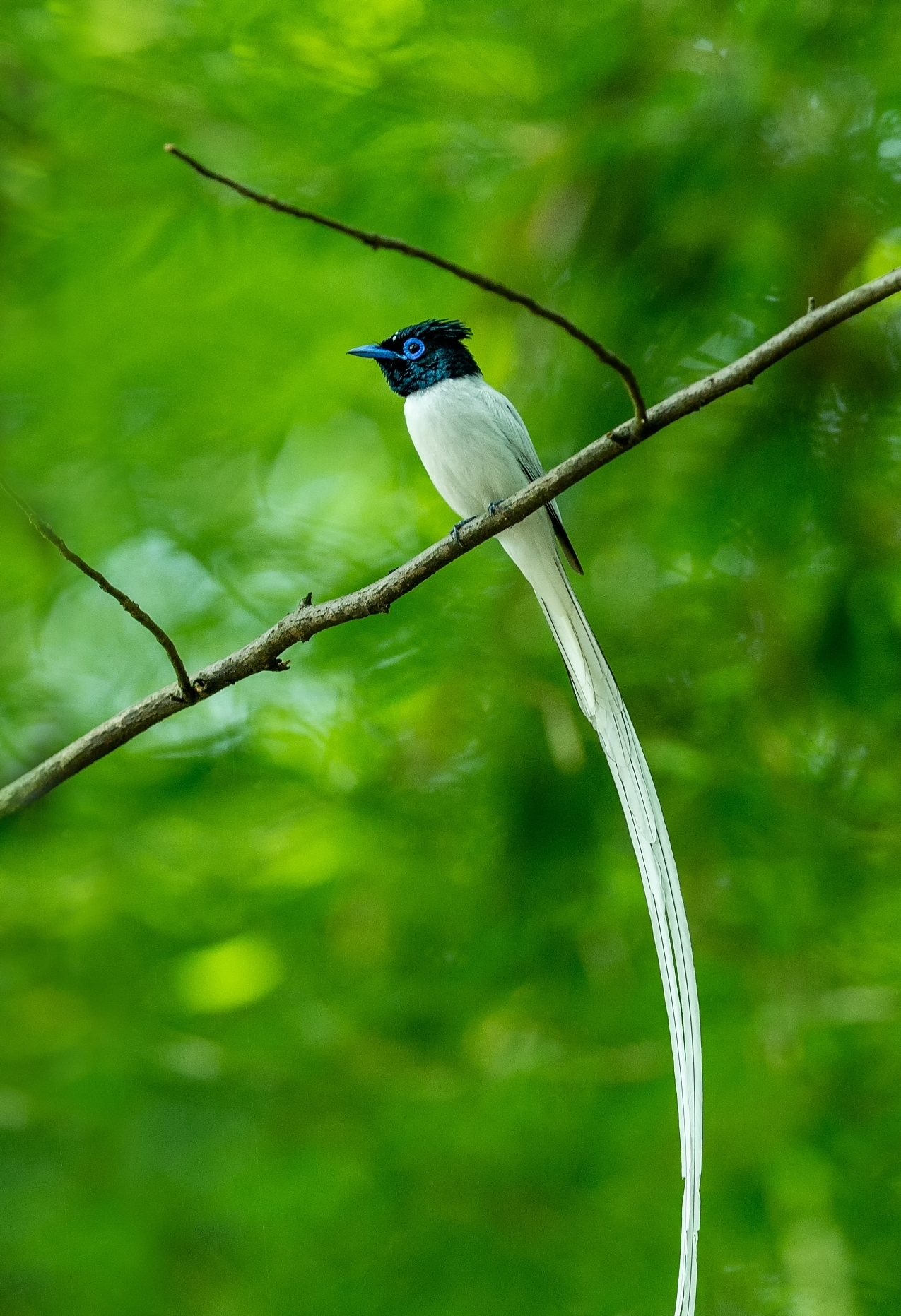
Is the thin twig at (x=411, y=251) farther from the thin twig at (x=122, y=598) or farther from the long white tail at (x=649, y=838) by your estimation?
the long white tail at (x=649, y=838)

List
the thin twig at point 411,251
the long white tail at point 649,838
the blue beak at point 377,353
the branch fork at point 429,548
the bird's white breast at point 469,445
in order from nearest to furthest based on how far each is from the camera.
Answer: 1. the thin twig at point 411,251
2. the branch fork at point 429,548
3. the long white tail at point 649,838
4. the bird's white breast at point 469,445
5. the blue beak at point 377,353

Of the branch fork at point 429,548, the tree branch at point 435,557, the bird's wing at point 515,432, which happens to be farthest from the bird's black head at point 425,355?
the tree branch at point 435,557

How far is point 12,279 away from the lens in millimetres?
3406

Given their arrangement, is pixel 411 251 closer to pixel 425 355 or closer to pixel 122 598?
pixel 122 598

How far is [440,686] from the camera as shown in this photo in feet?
10.4

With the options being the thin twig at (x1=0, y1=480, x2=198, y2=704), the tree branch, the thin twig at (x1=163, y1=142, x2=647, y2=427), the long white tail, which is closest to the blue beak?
the long white tail

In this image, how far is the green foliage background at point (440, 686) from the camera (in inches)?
112

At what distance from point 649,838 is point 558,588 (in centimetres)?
54

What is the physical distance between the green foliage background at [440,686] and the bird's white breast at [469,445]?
78 centimetres

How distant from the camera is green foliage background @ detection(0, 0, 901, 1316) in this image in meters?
2.85

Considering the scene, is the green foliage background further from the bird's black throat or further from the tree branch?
the tree branch

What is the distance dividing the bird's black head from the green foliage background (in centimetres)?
62

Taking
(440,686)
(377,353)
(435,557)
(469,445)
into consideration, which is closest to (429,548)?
(435,557)

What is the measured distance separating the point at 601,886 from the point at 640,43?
7.27 ft
